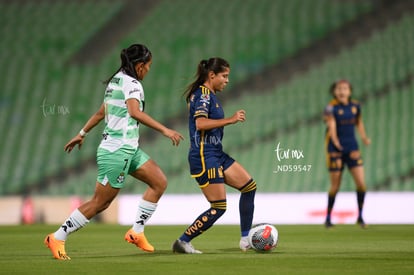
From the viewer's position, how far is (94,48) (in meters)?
19.7

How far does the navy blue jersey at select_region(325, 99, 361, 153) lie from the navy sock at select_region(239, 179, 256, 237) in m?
4.87

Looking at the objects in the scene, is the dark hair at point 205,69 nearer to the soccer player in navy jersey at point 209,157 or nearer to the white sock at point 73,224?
the soccer player in navy jersey at point 209,157

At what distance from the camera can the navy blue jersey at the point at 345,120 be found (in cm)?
1278

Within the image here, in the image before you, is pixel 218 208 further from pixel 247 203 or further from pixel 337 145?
pixel 337 145

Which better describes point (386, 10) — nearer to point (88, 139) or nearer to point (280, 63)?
point (280, 63)

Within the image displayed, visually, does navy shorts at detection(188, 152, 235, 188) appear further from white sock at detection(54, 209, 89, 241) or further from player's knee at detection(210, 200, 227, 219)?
white sock at detection(54, 209, 89, 241)

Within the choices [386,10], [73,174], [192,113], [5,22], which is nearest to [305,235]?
[192,113]

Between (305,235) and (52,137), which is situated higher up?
(52,137)

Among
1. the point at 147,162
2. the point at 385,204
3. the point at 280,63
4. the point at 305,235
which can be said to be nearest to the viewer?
the point at 147,162

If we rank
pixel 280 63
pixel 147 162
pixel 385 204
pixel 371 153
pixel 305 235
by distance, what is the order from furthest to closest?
1. pixel 280 63
2. pixel 371 153
3. pixel 385 204
4. pixel 305 235
5. pixel 147 162

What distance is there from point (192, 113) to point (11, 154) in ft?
34.8

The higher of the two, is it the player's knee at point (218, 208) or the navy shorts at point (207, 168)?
the navy shorts at point (207, 168)

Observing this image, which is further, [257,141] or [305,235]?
[257,141]

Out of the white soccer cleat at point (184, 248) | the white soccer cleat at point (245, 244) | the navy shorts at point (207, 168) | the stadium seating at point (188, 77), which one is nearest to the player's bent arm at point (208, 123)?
the navy shorts at point (207, 168)
